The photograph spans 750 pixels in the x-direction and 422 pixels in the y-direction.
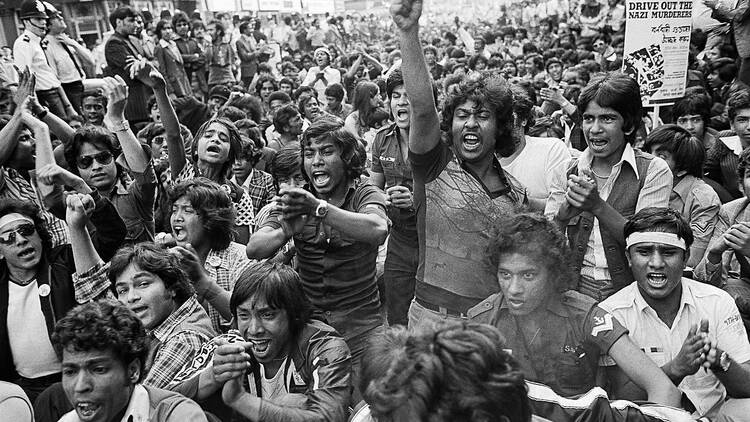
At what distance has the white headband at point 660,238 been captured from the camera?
3.01 m

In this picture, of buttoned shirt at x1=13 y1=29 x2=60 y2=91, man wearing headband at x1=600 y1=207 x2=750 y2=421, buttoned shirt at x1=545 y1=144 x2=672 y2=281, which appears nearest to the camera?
man wearing headband at x1=600 y1=207 x2=750 y2=421

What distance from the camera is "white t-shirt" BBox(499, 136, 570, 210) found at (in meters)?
4.17

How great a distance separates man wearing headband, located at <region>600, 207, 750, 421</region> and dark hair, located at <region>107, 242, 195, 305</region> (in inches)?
70.3

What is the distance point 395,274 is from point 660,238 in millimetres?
1556

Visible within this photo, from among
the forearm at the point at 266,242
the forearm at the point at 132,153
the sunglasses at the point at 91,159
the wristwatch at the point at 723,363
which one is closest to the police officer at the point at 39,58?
the forearm at the point at 132,153

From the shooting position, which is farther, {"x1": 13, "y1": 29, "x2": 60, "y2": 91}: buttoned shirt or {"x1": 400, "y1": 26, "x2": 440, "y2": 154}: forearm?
{"x1": 13, "y1": 29, "x2": 60, "y2": 91}: buttoned shirt

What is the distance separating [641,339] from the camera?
9.88 ft

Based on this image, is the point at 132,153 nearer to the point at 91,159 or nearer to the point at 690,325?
the point at 91,159

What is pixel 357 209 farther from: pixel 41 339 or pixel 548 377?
pixel 41 339

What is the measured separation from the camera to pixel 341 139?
3473mm

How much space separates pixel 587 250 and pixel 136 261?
2.00m

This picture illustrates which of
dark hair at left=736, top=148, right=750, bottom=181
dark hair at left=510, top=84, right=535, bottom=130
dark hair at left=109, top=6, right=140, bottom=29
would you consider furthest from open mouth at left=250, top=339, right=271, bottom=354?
dark hair at left=109, top=6, right=140, bottom=29

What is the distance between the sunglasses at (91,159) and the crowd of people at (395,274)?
0.04ft

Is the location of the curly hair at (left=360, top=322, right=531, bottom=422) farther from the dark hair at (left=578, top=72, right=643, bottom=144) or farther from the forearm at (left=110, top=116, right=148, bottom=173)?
the forearm at (left=110, top=116, right=148, bottom=173)
